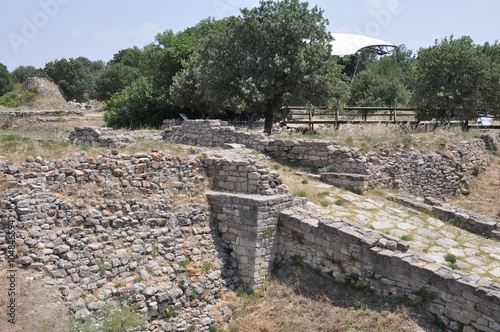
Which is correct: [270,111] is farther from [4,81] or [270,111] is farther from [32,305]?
[4,81]

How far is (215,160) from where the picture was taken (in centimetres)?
1044

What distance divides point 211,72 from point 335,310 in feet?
40.3

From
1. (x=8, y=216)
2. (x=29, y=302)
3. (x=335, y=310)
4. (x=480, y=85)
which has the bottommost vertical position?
(x=335, y=310)

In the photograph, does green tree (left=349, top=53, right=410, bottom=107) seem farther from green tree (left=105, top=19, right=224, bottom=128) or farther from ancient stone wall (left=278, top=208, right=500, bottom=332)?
ancient stone wall (left=278, top=208, right=500, bottom=332)

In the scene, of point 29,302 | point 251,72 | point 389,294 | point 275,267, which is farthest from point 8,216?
point 251,72

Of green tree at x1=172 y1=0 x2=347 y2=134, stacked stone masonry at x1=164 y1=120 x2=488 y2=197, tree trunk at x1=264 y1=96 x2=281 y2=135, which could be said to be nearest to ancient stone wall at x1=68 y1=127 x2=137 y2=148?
stacked stone masonry at x1=164 y1=120 x2=488 y2=197

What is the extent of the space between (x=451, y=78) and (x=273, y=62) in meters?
7.95

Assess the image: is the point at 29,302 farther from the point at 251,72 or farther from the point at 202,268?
the point at 251,72

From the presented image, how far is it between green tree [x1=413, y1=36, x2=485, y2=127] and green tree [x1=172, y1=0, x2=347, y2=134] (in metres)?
3.86

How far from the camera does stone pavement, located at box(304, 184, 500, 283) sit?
9.12 metres

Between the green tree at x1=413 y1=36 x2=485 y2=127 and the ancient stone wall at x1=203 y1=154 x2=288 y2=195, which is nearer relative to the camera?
the ancient stone wall at x1=203 y1=154 x2=288 y2=195

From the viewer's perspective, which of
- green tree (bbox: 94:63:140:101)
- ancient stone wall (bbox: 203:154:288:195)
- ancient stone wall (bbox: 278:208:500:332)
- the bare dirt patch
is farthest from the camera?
green tree (bbox: 94:63:140:101)

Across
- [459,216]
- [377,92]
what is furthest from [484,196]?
[377,92]

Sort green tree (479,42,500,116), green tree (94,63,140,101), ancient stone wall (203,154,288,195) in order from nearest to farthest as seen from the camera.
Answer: ancient stone wall (203,154,288,195), green tree (479,42,500,116), green tree (94,63,140,101)
